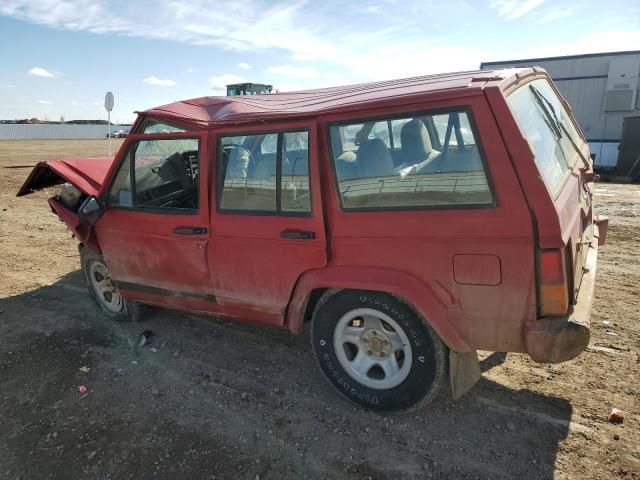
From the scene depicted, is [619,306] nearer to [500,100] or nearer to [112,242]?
[500,100]

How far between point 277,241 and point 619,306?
3.35 meters

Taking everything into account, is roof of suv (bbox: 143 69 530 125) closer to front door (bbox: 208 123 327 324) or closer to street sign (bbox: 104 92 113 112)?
front door (bbox: 208 123 327 324)


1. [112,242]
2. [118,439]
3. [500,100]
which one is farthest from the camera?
[112,242]

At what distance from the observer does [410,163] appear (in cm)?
261

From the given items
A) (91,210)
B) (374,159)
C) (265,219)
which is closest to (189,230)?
(265,219)

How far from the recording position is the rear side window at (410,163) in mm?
2400

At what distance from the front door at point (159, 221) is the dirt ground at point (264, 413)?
608 millimetres

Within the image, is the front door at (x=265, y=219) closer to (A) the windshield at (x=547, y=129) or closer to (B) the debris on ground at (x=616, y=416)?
(A) the windshield at (x=547, y=129)

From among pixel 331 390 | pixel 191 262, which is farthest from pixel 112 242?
pixel 331 390

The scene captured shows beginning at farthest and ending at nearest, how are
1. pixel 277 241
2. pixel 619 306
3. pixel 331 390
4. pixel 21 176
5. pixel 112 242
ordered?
pixel 21 176 → pixel 619 306 → pixel 112 242 → pixel 331 390 → pixel 277 241

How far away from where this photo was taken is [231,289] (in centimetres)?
329

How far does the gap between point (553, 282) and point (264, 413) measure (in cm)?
194

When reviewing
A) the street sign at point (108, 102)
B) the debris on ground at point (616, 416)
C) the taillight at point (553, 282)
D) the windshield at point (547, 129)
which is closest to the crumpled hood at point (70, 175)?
the windshield at point (547, 129)

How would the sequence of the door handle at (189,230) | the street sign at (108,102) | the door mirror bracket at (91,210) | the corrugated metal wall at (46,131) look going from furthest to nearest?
the corrugated metal wall at (46,131) < the street sign at (108,102) < the door mirror bracket at (91,210) < the door handle at (189,230)
